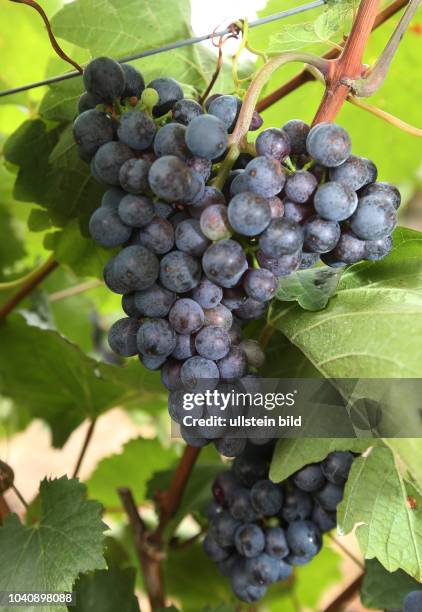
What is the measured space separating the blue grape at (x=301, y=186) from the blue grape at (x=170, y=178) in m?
0.08

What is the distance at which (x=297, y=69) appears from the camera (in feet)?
2.97

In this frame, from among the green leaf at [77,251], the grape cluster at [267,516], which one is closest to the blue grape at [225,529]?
the grape cluster at [267,516]

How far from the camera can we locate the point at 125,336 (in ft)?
1.81

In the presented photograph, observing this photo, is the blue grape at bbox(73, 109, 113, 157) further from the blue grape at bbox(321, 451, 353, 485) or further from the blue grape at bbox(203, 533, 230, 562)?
the blue grape at bbox(203, 533, 230, 562)

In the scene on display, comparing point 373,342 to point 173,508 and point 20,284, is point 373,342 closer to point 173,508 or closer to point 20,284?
point 173,508

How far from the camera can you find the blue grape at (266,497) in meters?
0.69

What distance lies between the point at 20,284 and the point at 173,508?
1.29ft

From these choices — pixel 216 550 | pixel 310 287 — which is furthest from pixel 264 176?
pixel 216 550

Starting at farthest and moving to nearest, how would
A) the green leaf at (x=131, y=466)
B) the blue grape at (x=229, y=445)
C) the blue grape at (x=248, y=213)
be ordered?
the green leaf at (x=131, y=466)
the blue grape at (x=229, y=445)
the blue grape at (x=248, y=213)

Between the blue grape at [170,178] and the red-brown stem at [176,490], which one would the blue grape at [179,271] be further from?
the red-brown stem at [176,490]

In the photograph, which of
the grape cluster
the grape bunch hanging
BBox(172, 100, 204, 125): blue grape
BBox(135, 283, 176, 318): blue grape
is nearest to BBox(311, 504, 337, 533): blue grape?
the grape cluster

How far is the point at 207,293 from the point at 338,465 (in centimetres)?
24

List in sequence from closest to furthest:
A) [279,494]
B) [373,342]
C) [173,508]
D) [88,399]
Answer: [373,342]
[279,494]
[173,508]
[88,399]

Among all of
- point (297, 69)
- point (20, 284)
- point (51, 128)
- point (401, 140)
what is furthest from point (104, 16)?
point (401, 140)
